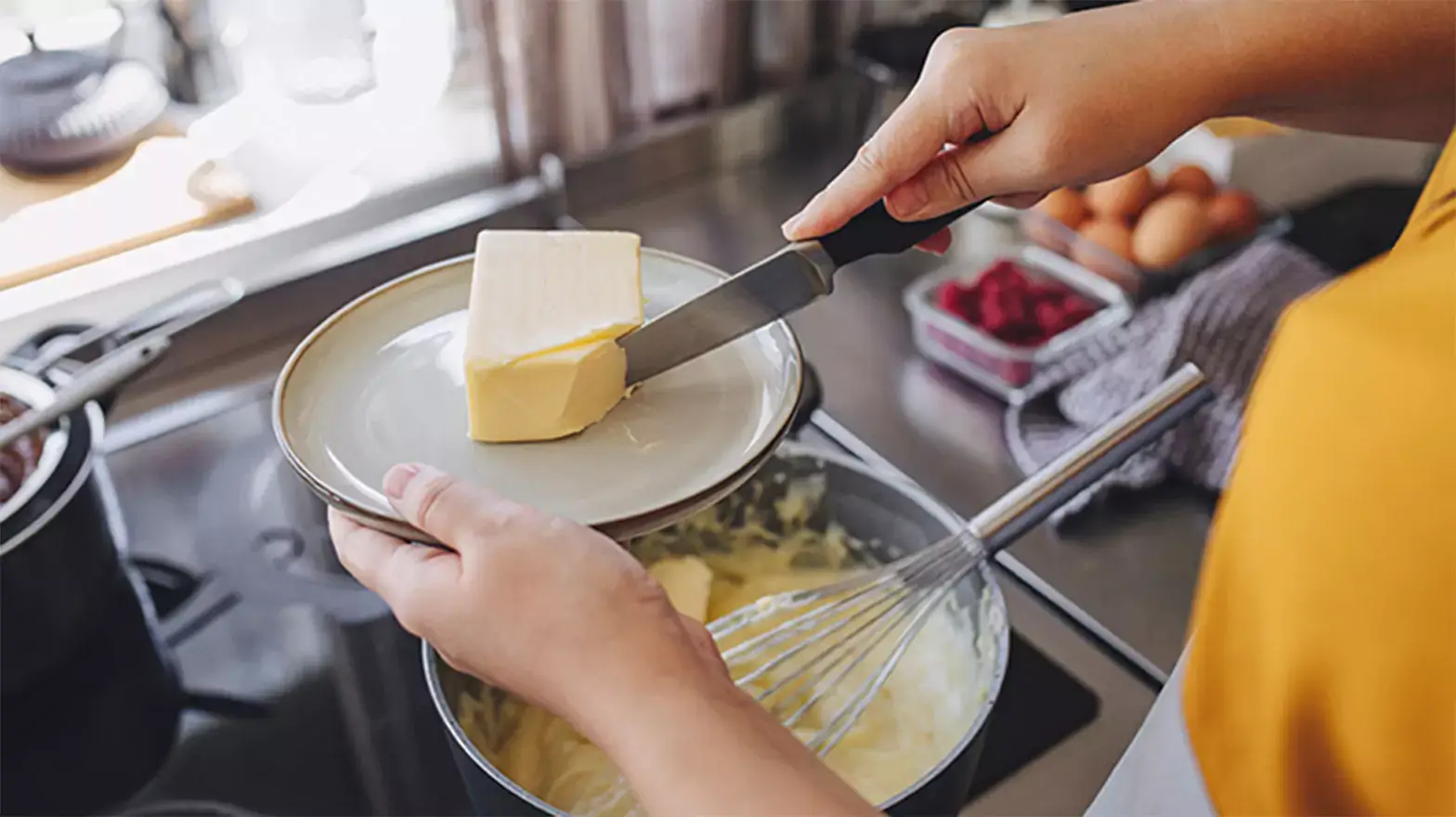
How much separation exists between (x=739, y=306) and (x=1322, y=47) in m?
0.28

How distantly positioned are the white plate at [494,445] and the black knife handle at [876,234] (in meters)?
0.05

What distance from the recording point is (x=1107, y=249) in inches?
38.0

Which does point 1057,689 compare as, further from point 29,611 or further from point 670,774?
point 29,611

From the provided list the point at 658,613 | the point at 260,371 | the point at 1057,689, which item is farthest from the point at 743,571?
the point at 260,371

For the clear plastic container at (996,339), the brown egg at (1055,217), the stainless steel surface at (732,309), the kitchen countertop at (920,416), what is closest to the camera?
the stainless steel surface at (732,309)

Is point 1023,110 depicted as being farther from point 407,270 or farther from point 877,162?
point 407,270

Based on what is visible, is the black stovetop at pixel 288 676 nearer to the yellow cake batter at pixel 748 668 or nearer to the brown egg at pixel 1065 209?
the yellow cake batter at pixel 748 668

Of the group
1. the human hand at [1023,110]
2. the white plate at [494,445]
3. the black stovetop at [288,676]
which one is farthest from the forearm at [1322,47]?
the black stovetop at [288,676]

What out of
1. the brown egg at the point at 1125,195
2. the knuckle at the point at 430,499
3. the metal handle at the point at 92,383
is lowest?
the brown egg at the point at 1125,195

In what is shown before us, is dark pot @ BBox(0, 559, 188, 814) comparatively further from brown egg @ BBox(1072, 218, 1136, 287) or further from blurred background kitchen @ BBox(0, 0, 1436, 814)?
brown egg @ BBox(1072, 218, 1136, 287)

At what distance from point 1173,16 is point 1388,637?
13.3 inches

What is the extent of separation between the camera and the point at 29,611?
625mm

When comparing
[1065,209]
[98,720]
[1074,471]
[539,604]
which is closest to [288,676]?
[98,720]

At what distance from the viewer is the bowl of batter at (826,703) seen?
55cm
